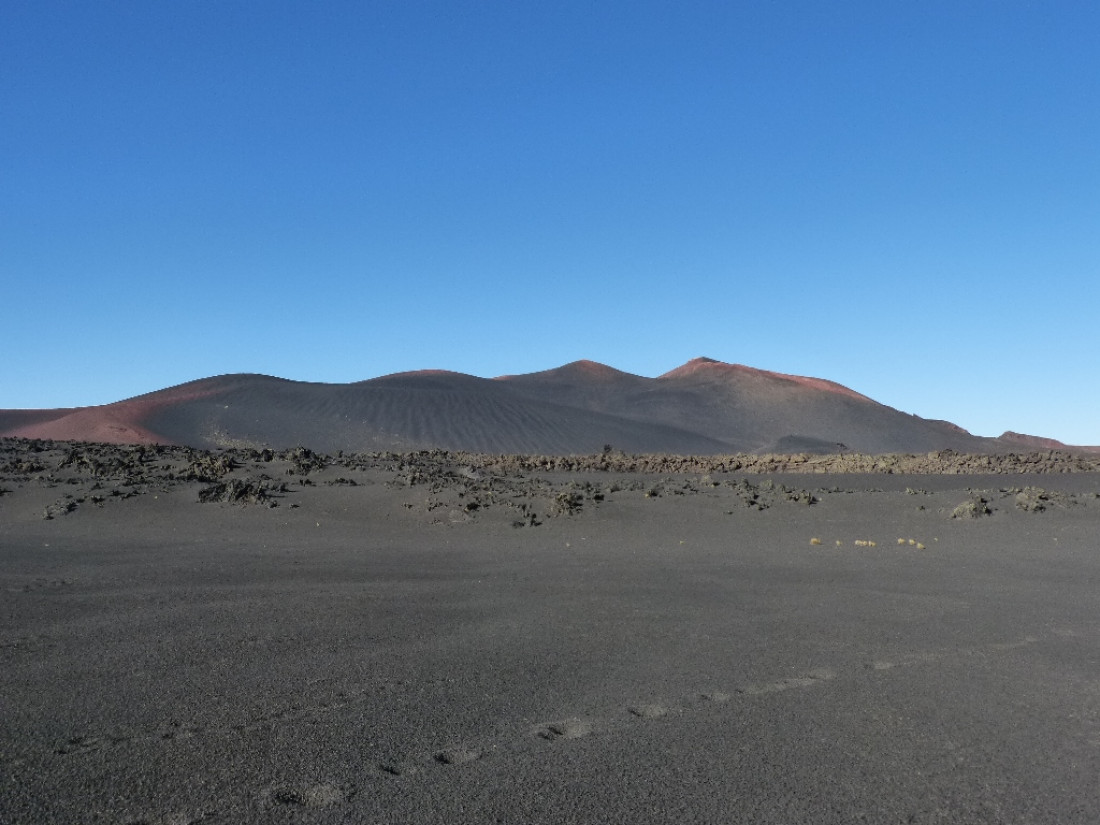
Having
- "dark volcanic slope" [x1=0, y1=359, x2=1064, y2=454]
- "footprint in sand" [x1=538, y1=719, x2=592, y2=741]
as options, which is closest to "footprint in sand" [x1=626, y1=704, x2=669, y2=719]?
"footprint in sand" [x1=538, y1=719, x2=592, y2=741]

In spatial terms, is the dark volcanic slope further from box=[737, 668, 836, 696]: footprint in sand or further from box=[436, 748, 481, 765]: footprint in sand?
box=[436, 748, 481, 765]: footprint in sand

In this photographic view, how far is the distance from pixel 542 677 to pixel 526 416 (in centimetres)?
5450

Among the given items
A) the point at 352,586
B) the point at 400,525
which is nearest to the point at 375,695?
the point at 352,586

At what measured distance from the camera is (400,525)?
44.8 ft

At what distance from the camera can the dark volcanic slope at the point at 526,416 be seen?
147 feet

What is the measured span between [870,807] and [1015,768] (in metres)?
0.79

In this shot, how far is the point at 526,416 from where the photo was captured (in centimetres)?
5934

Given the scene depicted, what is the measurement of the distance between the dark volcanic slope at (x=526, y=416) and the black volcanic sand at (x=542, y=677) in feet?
94.4

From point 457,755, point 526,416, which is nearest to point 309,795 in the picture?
point 457,755

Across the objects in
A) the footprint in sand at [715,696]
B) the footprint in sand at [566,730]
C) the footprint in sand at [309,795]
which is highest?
the footprint in sand at [715,696]

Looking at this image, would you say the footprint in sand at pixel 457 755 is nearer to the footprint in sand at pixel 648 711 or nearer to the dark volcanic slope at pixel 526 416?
the footprint in sand at pixel 648 711

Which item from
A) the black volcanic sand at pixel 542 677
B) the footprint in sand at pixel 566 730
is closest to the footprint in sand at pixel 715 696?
the black volcanic sand at pixel 542 677

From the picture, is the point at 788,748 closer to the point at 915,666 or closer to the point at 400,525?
the point at 915,666

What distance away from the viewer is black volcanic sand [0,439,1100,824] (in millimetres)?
3244
